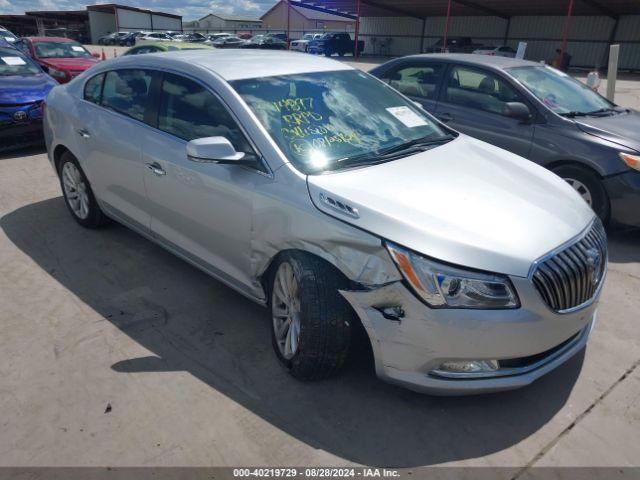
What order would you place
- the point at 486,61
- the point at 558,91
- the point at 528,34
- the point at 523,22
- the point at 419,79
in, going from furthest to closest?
the point at 523,22 < the point at 528,34 < the point at 419,79 < the point at 486,61 < the point at 558,91

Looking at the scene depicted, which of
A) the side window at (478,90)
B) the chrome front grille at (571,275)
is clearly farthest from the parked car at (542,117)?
the chrome front grille at (571,275)

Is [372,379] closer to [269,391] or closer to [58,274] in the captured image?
[269,391]

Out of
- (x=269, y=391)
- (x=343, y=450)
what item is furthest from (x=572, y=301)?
(x=269, y=391)

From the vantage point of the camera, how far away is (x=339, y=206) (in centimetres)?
252

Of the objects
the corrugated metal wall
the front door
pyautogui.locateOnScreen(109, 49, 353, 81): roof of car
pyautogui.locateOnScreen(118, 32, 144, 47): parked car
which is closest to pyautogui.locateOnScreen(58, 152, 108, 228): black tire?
the front door

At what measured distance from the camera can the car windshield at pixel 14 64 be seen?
26.5ft

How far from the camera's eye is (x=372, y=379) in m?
2.83

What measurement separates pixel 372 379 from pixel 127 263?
95.0 inches

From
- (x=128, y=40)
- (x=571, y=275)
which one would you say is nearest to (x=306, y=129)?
(x=571, y=275)

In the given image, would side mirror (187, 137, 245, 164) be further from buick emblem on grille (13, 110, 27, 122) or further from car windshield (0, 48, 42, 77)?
car windshield (0, 48, 42, 77)

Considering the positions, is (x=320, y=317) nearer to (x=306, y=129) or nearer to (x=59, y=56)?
(x=306, y=129)

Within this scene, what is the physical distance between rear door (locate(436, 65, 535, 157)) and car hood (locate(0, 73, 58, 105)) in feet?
19.1

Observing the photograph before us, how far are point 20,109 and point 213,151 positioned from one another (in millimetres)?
5993

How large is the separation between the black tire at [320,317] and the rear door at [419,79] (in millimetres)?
4005
